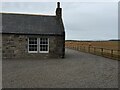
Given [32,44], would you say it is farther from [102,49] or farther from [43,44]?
[102,49]

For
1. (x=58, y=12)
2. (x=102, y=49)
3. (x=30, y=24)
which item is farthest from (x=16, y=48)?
(x=102, y=49)

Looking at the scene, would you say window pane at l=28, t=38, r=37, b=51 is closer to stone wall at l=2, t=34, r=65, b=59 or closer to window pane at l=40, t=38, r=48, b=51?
stone wall at l=2, t=34, r=65, b=59

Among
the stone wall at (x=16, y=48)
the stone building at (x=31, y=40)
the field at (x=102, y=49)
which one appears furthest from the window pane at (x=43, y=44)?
the field at (x=102, y=49)

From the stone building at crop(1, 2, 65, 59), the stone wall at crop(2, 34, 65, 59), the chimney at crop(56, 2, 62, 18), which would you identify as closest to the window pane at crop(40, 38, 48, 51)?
the stone building at crop(1, 2, 65, 59)

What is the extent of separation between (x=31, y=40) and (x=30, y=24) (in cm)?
267

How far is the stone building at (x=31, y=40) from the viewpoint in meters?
22.1

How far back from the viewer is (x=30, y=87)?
8531 millimetres

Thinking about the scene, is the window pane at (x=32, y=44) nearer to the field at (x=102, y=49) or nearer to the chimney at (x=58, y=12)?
the chimney at (x=58, y=12)

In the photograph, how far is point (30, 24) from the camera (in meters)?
24.5

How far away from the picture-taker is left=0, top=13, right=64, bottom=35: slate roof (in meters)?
22.9

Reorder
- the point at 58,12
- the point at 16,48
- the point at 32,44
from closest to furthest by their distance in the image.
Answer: the point at 16,48, the point at 32,44, the point at 58,12

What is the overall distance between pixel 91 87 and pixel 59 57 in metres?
14.5

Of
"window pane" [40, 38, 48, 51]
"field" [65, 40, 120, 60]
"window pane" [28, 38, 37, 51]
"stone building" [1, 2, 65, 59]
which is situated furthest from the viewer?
"field" [65, 40, 120, 60]

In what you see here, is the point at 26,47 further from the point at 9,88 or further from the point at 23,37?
the point at 9,88
